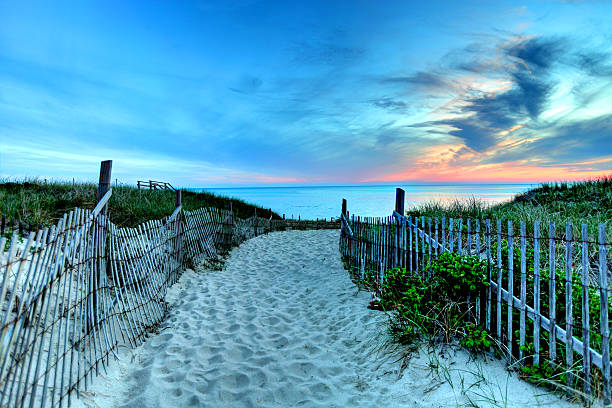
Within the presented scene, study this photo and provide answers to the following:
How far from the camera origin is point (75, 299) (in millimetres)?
3059

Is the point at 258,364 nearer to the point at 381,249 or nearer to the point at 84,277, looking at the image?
the point at 84,277

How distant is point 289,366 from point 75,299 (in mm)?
2290

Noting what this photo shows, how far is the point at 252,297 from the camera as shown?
247 inches

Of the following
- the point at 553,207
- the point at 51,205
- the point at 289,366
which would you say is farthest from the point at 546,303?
the point at 51,205

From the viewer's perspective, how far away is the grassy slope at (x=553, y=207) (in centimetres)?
858

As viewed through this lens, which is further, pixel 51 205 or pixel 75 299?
pixel 51 205

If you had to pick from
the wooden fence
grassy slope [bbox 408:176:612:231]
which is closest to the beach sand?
the wooden fence

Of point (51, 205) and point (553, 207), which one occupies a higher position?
point (553, 207)

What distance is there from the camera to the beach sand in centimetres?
307

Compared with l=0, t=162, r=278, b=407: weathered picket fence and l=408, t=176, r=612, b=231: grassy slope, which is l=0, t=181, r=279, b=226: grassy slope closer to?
l=0, t=162, r=278, b=407: weathered picket fence

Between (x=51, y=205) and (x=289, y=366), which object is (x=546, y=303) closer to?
(x=289, y=366)

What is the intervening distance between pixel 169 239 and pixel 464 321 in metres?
5.27

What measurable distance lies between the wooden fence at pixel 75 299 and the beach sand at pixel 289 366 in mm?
275

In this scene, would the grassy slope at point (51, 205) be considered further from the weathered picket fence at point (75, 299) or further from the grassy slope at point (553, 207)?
the grassy slope at point (553, 207)
